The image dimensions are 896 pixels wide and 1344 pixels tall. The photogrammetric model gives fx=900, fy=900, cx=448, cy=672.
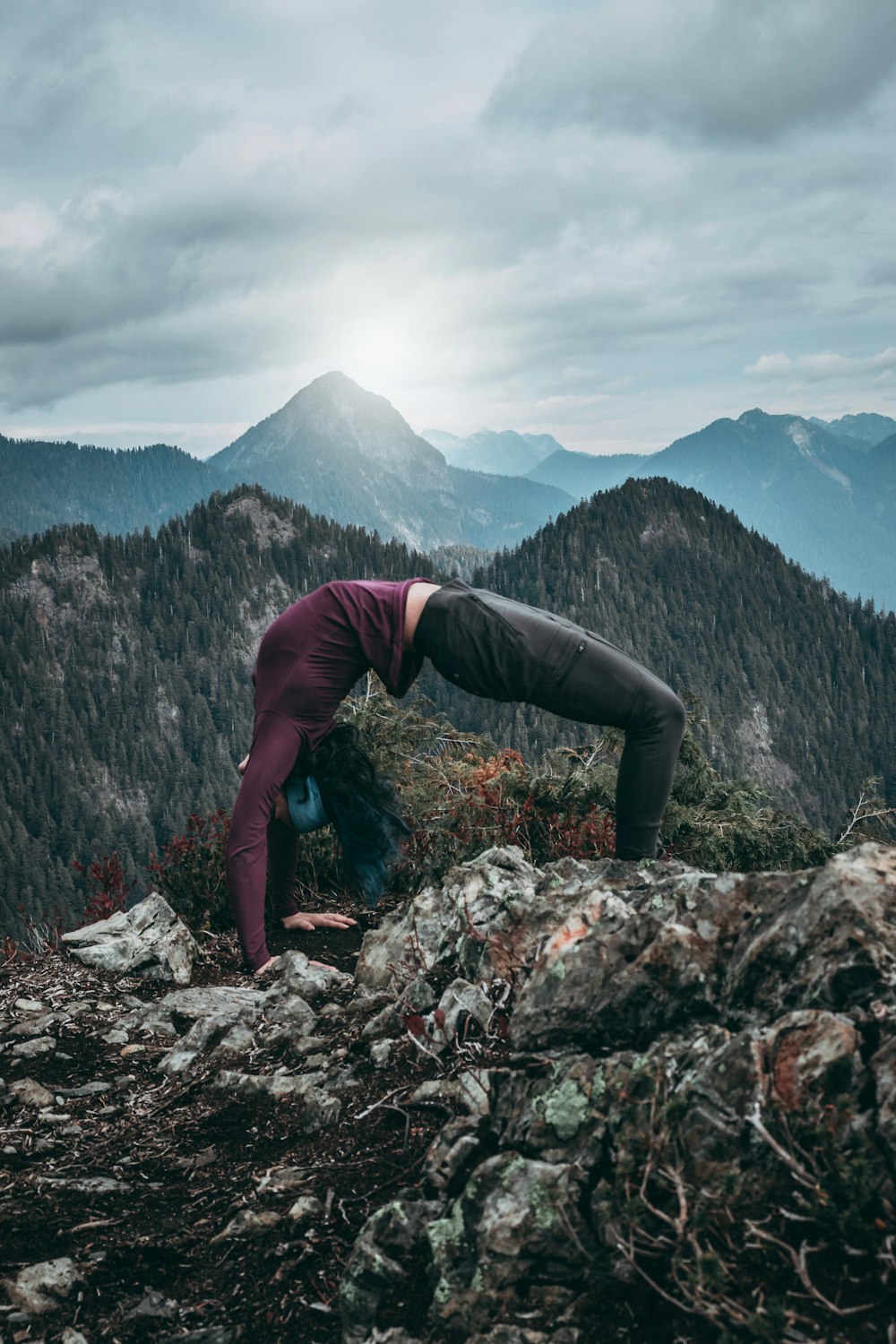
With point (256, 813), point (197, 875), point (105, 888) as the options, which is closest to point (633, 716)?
point (256, 813)

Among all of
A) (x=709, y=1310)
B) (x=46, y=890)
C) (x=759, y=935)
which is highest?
(x=759, y=935)

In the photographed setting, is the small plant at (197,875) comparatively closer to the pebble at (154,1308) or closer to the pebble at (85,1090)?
the pebble at (85,1090)

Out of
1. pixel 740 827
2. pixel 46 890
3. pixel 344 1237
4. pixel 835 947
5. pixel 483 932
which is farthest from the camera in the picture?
pixel 46 890

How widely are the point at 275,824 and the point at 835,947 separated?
3858 mm

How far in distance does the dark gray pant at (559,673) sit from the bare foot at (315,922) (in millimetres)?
2225

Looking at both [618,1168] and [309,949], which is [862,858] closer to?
[618,1168]

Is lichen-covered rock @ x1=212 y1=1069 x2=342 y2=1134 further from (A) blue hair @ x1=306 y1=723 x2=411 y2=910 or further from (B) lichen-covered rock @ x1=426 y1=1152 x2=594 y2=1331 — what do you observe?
(A) blue hair @ x1=306 y1=723 x2=411 y2=910

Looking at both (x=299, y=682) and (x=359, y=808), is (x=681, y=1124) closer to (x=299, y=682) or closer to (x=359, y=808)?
(x=299, y=682)

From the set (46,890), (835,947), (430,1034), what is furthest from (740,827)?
(46,890)

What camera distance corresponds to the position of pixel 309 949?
542cm

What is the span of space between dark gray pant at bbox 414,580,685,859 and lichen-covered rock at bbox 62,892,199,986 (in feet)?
7.96

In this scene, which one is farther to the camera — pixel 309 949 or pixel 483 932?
pixel 309 949

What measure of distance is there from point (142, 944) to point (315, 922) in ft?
3.54

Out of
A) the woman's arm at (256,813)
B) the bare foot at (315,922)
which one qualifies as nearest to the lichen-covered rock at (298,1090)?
the woman's arm at (256,813)
